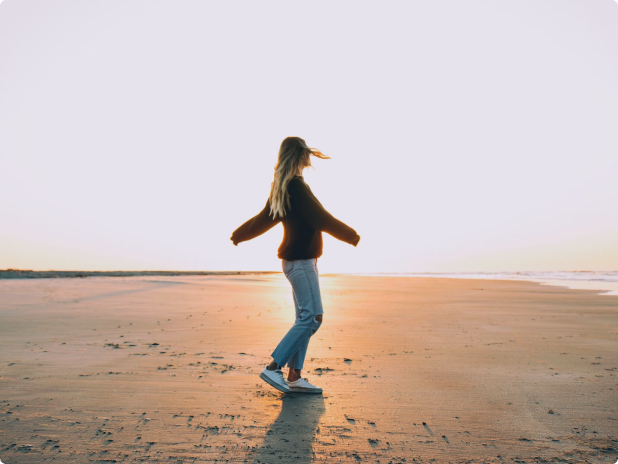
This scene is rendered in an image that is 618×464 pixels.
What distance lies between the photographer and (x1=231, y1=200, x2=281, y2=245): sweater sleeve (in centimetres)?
380

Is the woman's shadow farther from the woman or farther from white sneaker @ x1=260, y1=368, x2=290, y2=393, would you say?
the woman

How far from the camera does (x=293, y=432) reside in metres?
2.83

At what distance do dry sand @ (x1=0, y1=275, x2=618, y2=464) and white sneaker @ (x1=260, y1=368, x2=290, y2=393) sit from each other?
0.08m

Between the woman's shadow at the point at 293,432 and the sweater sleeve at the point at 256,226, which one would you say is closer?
the woman's shadow at the point at 293,432

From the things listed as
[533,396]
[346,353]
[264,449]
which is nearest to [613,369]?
[533,396]

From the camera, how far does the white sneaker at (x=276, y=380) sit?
12.0 ft

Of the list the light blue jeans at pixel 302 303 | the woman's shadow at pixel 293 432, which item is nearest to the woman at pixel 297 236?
the light blue jeans at pixel 302 303

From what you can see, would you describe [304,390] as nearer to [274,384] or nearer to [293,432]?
[274,384]

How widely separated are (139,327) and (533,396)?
5.41 metres

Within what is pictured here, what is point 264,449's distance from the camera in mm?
2562

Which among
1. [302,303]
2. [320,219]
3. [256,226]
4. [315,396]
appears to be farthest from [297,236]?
[315,396]

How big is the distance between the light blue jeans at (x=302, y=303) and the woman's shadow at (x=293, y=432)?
352mm

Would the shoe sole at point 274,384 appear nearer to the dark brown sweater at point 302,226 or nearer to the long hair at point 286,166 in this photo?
the dark brown sweater at point 302,226

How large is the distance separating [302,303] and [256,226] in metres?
0.72
